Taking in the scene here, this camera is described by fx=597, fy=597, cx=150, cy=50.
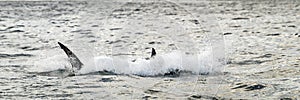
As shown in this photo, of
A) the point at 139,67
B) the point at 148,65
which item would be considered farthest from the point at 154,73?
the point at 139,67

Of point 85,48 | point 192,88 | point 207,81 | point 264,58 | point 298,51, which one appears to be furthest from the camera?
point 85,48

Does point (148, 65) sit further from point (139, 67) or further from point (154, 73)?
point (154, 73)

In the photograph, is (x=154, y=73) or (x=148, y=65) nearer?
(x=154, y=73)

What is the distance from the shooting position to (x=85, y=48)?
26.4 meters

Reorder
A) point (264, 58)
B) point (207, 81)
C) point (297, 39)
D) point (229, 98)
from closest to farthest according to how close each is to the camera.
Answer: point (229, 98), point (207, 81), point (264, 58), point (297, 39)

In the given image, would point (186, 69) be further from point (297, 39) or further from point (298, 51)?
point (297, 39)

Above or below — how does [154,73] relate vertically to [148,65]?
below

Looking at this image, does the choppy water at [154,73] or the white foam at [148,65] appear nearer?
the choppy water at [154,73]

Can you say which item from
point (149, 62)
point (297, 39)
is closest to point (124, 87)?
point (149, 62)

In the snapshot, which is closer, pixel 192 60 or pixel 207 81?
pixel 207 81

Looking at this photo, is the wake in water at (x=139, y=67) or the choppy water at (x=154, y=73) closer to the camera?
the choppy water at (x=154, y=73)

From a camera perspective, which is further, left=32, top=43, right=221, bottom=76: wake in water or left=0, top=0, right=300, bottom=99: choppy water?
left=32, top=43, right=221, bottom=76: wake in water

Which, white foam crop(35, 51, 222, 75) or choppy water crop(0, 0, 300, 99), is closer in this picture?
choppy water crop(0, 0, 300, 99)

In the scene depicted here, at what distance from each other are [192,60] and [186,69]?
1334 millimetres
